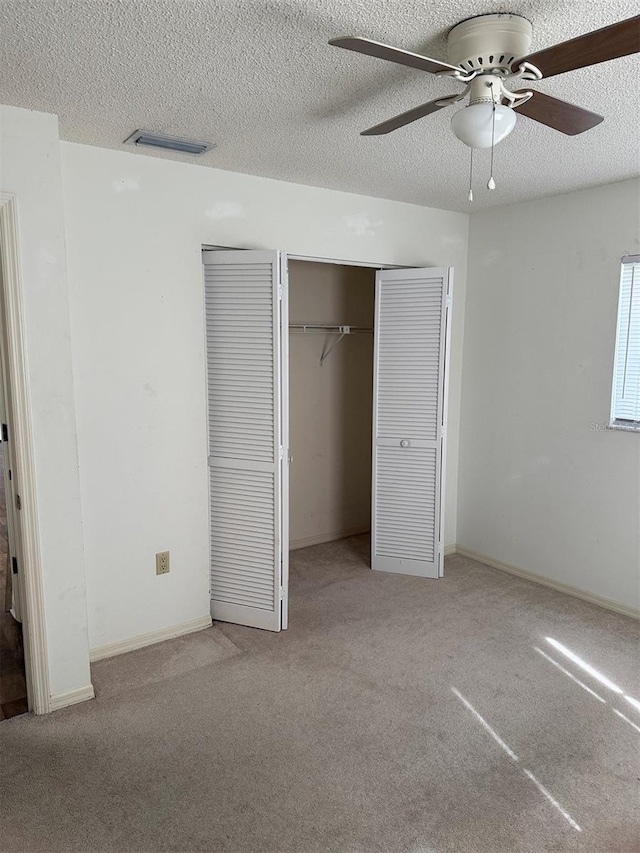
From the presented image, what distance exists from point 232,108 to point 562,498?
294 cm

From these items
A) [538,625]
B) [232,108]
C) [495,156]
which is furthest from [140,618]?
[495,156]

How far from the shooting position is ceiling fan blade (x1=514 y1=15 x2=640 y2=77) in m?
1.34

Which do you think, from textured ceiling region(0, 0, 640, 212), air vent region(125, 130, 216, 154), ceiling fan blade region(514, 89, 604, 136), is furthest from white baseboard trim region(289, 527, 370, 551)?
ceiling fan blade region(514, 89, 604, 136)

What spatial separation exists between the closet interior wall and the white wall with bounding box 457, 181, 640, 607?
34.4 inches

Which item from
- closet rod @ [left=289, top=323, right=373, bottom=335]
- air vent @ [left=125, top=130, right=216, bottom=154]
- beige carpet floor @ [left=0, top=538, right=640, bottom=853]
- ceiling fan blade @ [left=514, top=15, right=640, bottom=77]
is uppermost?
air vent @ [left=125, top=130, right=216, bottom=154]

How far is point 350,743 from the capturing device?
236 cm

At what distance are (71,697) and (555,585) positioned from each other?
291cm

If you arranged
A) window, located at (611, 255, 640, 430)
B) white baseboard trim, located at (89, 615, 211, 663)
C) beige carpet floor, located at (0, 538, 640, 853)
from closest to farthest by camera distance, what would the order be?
1. beige carpet floor, located at (0, 538, 640, 853)
2. white baseboard trim, located at (89, 615, 211, 663)
3. window, located at (611, 255, 640, 430)

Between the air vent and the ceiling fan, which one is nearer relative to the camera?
the ceiling fan

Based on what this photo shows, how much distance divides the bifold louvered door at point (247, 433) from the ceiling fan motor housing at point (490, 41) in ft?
4.85

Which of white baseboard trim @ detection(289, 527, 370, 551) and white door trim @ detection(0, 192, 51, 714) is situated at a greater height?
white door trim @ detection(0, 192, 51, 714)

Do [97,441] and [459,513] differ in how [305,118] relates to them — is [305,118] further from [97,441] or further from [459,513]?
[459,513]

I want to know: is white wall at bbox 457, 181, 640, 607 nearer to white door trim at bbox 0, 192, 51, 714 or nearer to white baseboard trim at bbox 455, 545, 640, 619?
white baseboard trim at bbox 455, 545, 640, 619

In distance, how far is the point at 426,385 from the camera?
3873 mm
